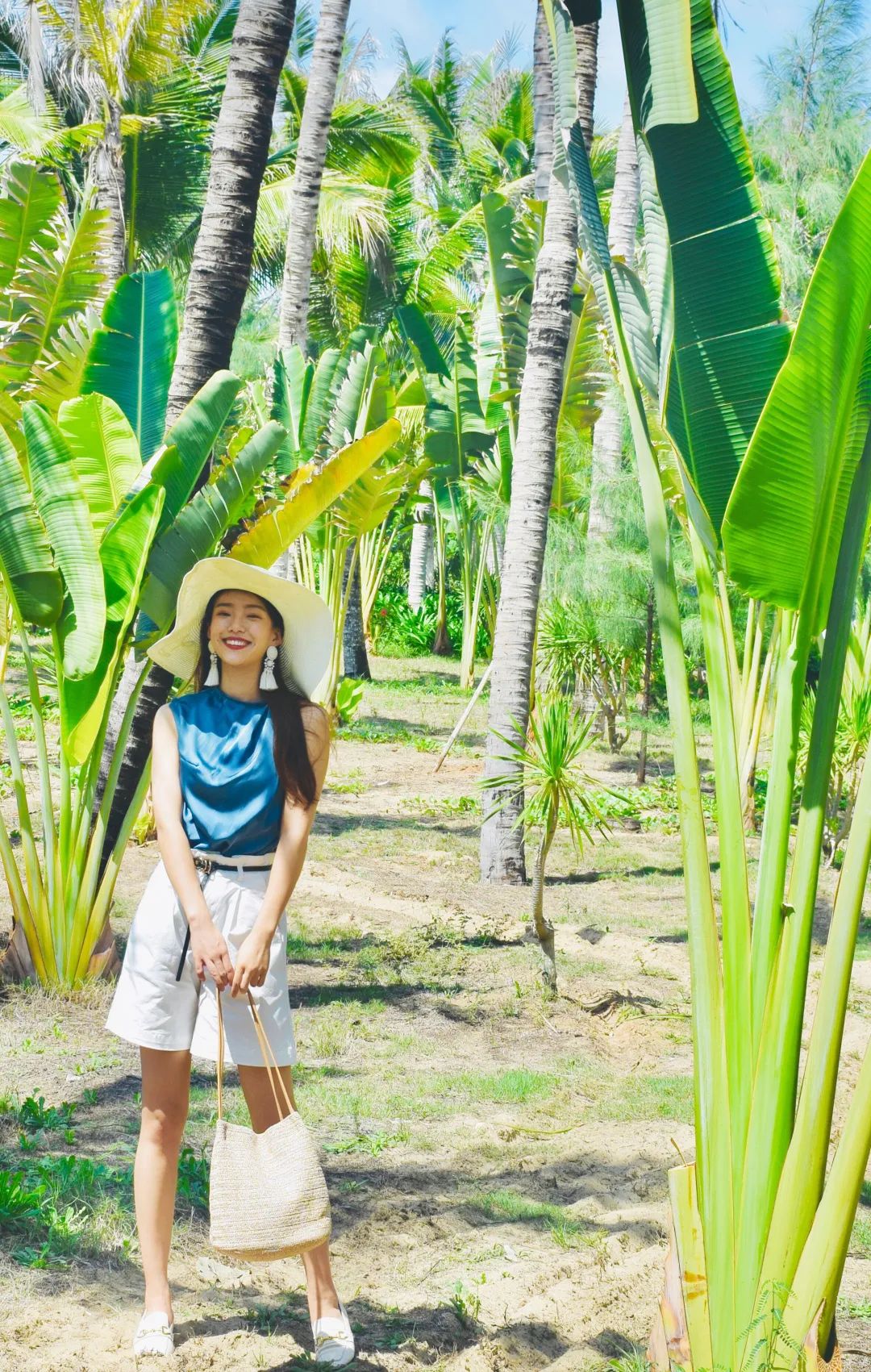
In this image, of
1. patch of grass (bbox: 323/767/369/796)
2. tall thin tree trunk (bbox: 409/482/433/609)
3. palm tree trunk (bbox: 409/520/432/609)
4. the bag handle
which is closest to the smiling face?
the bag handle

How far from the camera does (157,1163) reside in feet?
9.68

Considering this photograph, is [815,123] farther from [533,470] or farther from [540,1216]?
[540,1216]

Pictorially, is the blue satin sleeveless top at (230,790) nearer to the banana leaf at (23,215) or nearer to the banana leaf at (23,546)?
the banana leaf at (23,546)

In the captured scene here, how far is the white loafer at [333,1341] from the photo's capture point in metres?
2.92

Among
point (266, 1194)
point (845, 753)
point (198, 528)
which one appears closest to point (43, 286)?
point (198, 528)

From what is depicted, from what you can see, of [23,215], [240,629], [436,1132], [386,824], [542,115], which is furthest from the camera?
[542,115]

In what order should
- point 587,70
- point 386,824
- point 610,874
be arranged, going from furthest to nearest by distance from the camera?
1. point 386,824
2. point 610,874
3. point 587,70

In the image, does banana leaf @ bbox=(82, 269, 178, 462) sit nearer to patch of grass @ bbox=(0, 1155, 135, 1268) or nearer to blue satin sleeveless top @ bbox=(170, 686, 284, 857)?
blue satin sleeveless top @ bbox=(170, 686, 284, 857)

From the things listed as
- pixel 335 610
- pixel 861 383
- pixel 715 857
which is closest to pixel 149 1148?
pixel 861 383

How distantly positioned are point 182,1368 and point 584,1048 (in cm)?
333

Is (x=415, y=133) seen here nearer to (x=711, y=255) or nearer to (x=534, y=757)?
(x=534, y=757)

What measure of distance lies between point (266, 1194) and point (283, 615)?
1.46m

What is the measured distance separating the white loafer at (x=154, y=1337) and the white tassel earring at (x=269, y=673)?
156 cm

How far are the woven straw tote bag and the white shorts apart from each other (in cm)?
25
